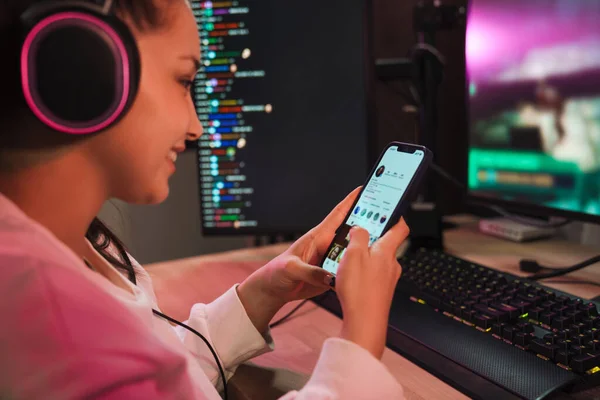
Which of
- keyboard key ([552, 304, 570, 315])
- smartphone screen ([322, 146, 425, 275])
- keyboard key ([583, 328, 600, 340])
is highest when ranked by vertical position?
smartphone screen ([322, 146, 425, 275])

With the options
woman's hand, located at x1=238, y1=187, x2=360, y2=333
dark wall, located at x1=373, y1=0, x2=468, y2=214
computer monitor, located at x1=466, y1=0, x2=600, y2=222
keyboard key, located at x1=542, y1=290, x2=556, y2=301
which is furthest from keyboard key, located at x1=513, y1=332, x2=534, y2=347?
dark wall, located at x1=373, y1=0, x2=468, y2=214

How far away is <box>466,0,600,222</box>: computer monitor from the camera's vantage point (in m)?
0.82

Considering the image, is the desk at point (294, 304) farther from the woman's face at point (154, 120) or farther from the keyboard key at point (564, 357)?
the woman's face at point (154, 120)

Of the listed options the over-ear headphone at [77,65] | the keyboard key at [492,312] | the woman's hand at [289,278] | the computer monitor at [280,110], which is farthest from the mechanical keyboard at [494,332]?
the over-ear headphone at [77,65]

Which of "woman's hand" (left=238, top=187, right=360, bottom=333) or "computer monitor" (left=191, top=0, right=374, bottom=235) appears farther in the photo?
"computer monitor" (left=191, top=0, right=374, bottom=235)

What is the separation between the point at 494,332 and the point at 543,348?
0.07 metres

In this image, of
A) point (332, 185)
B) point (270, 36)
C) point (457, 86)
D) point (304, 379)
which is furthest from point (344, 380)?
point (457, 86)

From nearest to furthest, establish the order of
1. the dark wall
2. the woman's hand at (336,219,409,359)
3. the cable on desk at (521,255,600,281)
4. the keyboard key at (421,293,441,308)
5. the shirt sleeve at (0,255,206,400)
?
the shirt sleeve at (0,255,206,400)
the woman's hand at (336,219,409,359)
the keyboard key at (421,293,441,308)
the cable on desk at (521,255,600,281)
the dark wall

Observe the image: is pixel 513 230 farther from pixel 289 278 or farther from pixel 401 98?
pixel 289 278

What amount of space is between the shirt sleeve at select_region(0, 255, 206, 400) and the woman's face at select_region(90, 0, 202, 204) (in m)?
0.10

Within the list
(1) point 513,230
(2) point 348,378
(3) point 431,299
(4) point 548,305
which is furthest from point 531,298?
(1) point 513,230

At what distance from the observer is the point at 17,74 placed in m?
0.39

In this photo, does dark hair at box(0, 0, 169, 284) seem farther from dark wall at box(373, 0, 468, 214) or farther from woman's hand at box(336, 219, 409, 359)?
dark wall at box(373, 0, 468, 214)

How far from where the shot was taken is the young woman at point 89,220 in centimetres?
38
